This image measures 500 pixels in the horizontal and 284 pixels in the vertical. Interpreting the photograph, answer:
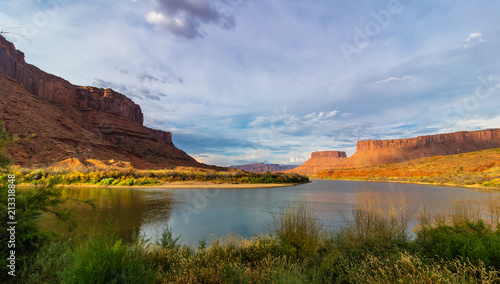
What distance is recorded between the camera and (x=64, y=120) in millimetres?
53562

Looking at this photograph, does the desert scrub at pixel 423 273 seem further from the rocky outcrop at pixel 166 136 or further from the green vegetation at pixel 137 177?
the rocky outcrop at pixel 166 136

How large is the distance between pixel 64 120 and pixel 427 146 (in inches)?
6080

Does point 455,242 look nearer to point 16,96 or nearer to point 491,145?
point 16,96

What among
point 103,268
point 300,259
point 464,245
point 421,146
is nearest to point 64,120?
point 103,268

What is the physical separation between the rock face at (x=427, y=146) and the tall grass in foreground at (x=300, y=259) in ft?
439

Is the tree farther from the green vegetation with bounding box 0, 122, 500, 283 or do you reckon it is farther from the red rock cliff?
→ the red rock cliff

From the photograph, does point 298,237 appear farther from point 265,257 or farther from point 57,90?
point 57,90

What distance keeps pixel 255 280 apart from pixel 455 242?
14.5ft

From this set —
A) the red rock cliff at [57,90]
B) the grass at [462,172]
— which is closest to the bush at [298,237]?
the grass at [462,172]

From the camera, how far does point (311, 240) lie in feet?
18.2

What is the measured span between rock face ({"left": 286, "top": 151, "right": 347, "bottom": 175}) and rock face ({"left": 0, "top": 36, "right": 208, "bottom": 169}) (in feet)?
393

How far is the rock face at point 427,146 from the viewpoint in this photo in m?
109

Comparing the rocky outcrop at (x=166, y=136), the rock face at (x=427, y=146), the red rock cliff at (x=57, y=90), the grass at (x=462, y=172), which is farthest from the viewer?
the rocky outcrop at (x=166, y=136)

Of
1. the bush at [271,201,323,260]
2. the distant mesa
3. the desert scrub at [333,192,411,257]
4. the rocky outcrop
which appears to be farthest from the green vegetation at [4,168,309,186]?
the distant mesa
